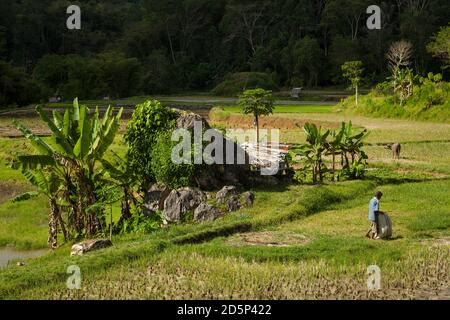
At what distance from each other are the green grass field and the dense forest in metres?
41.9

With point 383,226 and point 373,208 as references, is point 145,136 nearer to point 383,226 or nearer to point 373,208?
point 373,208

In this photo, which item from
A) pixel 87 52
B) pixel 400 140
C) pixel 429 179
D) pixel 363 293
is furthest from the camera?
pixel 87 52

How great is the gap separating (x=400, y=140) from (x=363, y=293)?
19.8m

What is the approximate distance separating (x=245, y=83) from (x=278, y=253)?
2072 inches

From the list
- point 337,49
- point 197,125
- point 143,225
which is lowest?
point 143,225

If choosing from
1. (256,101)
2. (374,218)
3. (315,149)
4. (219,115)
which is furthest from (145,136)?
(219,115)

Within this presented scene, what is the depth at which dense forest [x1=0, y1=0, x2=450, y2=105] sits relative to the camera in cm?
6500

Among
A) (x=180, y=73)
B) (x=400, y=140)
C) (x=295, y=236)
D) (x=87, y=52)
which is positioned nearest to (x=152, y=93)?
(x=180, y=73)

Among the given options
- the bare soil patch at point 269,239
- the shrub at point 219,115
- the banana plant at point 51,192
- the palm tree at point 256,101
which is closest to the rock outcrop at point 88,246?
the bare soil patch at point 269,239

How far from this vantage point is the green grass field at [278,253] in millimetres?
9320

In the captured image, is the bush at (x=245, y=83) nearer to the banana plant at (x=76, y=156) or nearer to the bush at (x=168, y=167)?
the bush at (x=168, y=167)

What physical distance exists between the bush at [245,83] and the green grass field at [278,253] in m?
44.5
